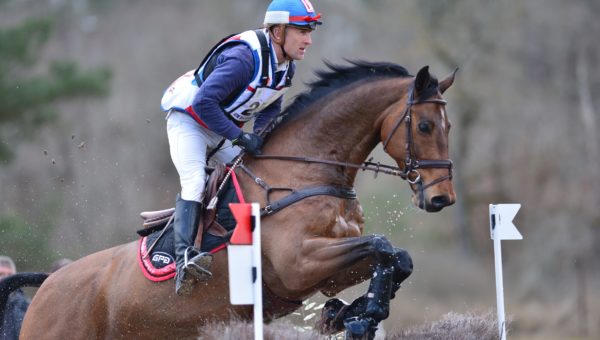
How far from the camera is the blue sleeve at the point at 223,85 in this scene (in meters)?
6.31

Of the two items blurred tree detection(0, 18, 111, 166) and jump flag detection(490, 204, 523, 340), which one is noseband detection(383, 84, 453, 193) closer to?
jump flag detection(490, 204, 523, 340)

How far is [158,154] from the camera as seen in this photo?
77.0 ft

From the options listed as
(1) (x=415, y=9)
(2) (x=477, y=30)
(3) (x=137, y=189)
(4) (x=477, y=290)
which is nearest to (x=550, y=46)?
(2) (x=477, y=30)

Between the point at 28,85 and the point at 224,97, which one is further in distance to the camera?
the point at 28,85

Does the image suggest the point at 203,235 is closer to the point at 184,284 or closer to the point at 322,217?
the point at 184,284

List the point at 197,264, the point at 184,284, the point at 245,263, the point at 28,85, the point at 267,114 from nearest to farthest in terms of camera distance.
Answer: the point at 245,263 → the point at 197,264 → the point at 184,284 → the point at 267,114 → the point at 28,85

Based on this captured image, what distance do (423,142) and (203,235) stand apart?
1.67 m

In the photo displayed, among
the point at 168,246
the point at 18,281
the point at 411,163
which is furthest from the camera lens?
the point at 18,281

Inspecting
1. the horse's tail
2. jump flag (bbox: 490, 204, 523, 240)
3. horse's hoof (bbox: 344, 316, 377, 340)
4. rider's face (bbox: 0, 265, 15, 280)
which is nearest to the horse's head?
jump flag (bbox: 490, 204, 523, 240)

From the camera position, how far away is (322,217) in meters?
6.33

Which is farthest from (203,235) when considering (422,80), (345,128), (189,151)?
(422,80)

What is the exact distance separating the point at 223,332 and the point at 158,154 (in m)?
18.0

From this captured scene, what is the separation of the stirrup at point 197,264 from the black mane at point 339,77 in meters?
1.18

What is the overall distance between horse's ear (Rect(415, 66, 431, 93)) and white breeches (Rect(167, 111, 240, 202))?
1556mm
